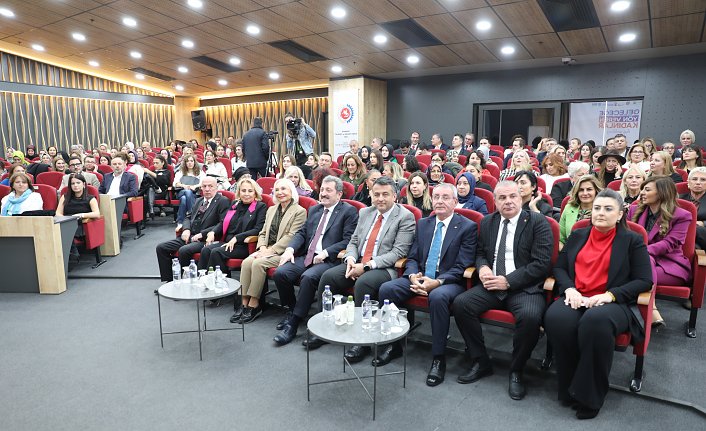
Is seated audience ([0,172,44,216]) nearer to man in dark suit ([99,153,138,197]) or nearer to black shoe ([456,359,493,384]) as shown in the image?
man in dark suit ([99,153,138,197])

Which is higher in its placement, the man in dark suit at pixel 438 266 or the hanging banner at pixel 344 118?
the hanging banner at pixel 344 118

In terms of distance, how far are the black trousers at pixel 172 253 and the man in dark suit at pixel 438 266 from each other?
7.08 ft

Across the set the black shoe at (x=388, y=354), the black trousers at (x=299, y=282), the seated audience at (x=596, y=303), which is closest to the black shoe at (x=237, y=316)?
the black trousers at (x=299, y=282)

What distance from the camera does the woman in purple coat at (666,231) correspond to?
327cm

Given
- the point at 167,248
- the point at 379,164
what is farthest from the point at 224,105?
the point at 167,248

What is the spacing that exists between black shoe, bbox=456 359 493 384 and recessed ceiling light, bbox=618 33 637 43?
7.08 meters

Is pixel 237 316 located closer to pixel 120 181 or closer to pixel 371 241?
pixel 371 241

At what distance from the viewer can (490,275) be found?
9.86 feet

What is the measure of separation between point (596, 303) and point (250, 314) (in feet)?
8.60

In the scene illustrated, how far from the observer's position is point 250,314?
3932mm

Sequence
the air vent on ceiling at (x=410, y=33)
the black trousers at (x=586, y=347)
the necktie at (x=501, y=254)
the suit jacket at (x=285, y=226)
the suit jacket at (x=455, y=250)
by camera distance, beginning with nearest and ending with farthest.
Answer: the black trousers at (x=586, y=347)
the necktie at (x=501, y=254)
the suit jacket at (x=455, y=250)
the suit jacket at (x=285, y=226)
the air vent on ceiling at (x=410, y=33)

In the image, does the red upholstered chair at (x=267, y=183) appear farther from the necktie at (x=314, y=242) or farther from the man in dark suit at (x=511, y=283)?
the man in dark suit at (x=511, y=283)

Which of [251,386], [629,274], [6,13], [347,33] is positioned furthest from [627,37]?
[6,13]

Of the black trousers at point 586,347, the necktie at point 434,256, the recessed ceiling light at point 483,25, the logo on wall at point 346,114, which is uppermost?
the recessed ceiling light at point 483,25
